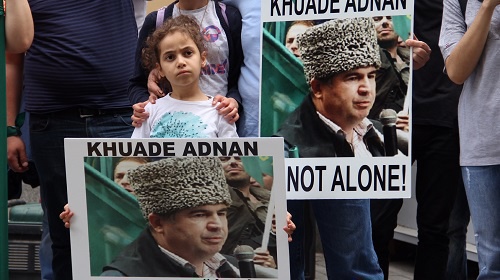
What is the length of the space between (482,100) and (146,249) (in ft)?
4.73

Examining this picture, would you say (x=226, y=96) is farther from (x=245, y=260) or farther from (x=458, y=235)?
(x=458, y=235)

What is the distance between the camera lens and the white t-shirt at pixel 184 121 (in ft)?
15.1

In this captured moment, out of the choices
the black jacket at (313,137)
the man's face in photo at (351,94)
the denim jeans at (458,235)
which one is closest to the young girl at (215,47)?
the black jacket at (313,137)

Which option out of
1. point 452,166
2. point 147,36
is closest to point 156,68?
point 147,36

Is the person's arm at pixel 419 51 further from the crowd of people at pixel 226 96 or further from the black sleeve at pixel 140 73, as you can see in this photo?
the black sleeve at pixel 140 73

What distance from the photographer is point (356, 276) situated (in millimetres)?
4969

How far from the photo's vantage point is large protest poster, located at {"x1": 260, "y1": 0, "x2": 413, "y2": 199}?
473 cm

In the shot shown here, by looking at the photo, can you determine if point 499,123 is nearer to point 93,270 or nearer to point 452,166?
point 452,166

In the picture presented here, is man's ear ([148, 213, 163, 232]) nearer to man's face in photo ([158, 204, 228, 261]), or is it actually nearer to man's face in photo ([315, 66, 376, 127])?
man's face in photo ([158, 204, 228, 261])

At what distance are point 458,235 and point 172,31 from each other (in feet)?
6.45

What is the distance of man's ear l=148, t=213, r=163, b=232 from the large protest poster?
2.17 feet

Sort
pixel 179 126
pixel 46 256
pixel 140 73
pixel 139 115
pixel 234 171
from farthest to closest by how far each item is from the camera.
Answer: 1. pixel 46 256
2. pixel 140 73
3. pixel 139 115
4. pixel 179 126
5. pixel 234 171

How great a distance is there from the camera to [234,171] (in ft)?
13.9

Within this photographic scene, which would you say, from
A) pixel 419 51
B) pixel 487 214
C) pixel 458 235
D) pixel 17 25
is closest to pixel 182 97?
pixel 17 25
